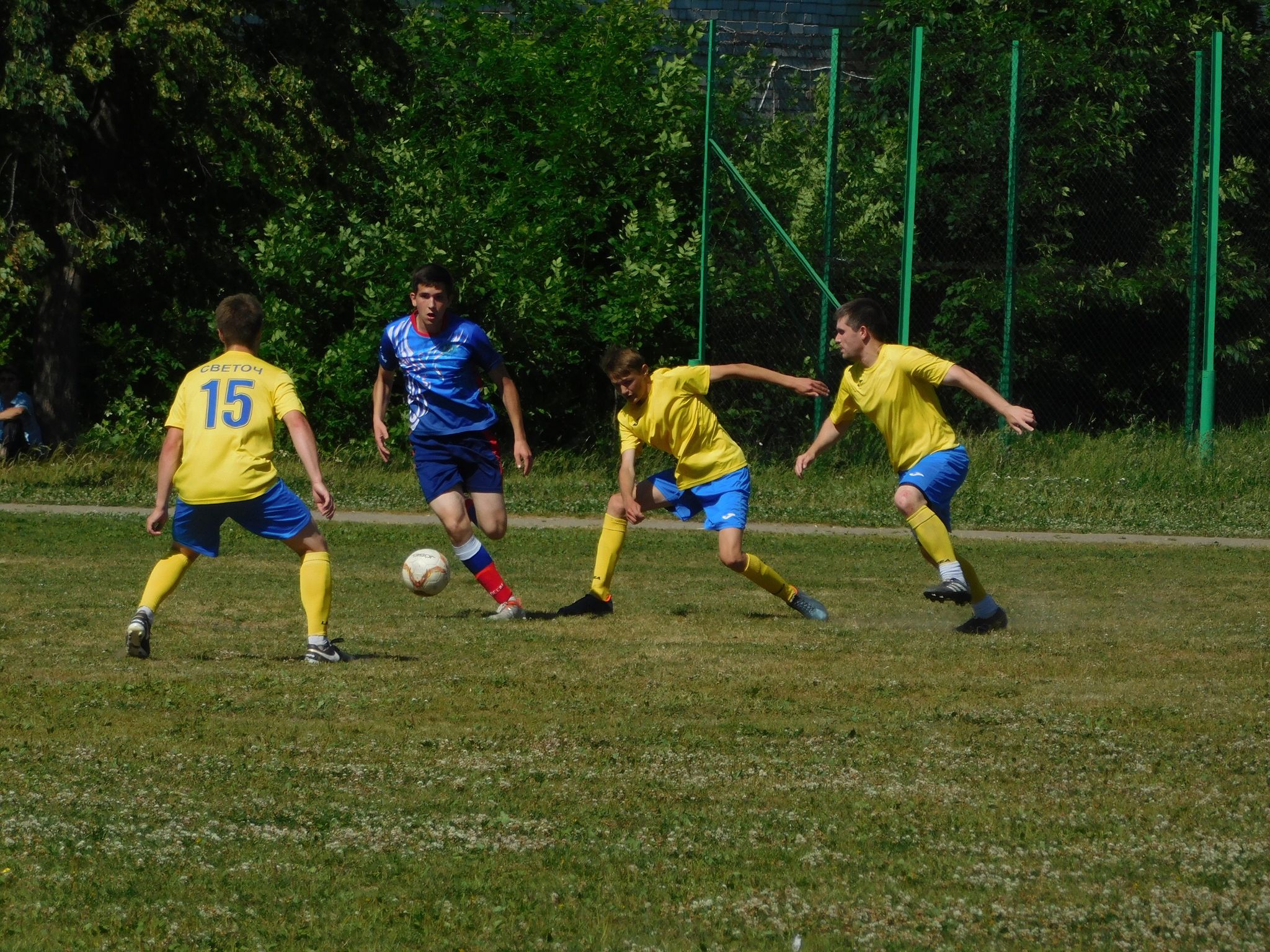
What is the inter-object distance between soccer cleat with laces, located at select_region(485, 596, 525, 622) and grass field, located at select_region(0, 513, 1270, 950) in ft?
0.45

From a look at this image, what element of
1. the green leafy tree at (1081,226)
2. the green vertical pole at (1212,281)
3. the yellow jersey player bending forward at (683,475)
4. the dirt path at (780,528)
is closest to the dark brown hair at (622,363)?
the yellow jersey player bending forward at (683,475)

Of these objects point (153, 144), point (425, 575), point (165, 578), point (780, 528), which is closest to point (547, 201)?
point (153, 144)

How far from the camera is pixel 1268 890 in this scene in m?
4.40

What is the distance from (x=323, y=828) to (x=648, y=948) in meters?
1.32

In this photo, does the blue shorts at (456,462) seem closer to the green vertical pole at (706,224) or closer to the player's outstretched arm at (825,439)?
the player's outstretched arm at (825,439)

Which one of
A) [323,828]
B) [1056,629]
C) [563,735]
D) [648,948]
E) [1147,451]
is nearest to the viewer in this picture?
[648,948]

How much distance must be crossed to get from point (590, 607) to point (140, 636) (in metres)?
2.85

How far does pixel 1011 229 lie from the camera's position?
19.9 m

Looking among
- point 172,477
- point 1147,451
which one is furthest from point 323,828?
point 1147,451

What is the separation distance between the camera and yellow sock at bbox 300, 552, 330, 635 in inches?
317

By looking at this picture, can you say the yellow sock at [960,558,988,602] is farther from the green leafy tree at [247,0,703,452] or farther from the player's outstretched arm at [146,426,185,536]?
the green leafy tree at [247,0,703,452]

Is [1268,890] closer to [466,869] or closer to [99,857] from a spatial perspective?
[466,869]

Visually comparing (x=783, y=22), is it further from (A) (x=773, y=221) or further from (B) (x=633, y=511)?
(B) (x=633, y=511)

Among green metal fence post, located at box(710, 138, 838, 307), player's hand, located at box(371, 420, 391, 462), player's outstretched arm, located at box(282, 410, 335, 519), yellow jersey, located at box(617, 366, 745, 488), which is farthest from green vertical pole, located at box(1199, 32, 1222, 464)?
player's outstretched arm, located at box(282, 410, 335, 519)
